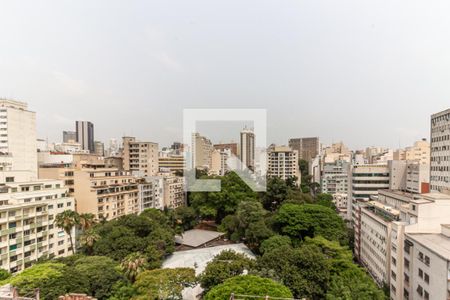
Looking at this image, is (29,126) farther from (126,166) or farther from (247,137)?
(247,137)

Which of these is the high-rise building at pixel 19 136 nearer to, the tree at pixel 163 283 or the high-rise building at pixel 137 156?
the high-rise building at pixel 137 156

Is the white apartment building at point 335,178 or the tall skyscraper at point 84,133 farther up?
the tall skyscraper at point 84,133

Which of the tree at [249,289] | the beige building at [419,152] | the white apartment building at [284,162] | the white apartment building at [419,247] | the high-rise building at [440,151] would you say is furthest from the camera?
the white apartment building at [284,162]

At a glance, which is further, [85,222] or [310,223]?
[310,223]

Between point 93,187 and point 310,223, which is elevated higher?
point 93,187

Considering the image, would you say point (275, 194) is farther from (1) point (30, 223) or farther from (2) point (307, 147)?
(2) point (307, 147)

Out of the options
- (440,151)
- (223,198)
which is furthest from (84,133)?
(440,151)

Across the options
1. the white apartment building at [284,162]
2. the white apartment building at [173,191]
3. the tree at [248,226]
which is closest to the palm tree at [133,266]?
the tree at [248,226]
